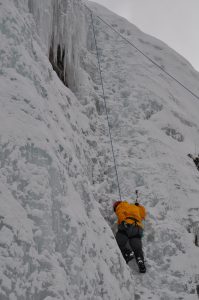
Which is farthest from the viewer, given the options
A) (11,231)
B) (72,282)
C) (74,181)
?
(74,181)

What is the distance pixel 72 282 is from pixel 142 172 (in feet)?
13.6

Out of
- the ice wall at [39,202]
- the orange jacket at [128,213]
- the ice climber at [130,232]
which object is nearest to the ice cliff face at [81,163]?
the ice wall at [39,202]

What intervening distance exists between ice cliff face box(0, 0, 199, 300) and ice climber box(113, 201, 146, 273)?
0.23 m

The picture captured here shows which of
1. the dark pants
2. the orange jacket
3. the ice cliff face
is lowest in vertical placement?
the dark pants

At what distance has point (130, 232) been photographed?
6.82 meters

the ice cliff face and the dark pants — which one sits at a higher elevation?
the ice cliff face

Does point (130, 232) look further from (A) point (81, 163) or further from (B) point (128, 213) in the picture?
(A) point (81, 163)

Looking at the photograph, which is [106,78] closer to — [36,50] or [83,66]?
[83,66]

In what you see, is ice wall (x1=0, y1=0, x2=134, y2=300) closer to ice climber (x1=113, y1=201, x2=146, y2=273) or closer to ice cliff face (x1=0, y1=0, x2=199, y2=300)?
ice cliff face (x1=0, y1=0, x2=199, y2=300)

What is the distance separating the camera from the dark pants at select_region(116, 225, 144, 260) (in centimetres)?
666

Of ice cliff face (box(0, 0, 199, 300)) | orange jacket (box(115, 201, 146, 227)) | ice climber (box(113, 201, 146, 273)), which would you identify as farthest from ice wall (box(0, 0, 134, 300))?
orange jacket (box(115, 201, 146, 227))

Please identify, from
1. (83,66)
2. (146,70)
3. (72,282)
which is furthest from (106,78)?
(72,282)

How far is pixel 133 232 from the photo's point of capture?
22.4 ft

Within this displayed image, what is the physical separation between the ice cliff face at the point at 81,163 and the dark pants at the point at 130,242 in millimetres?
271
